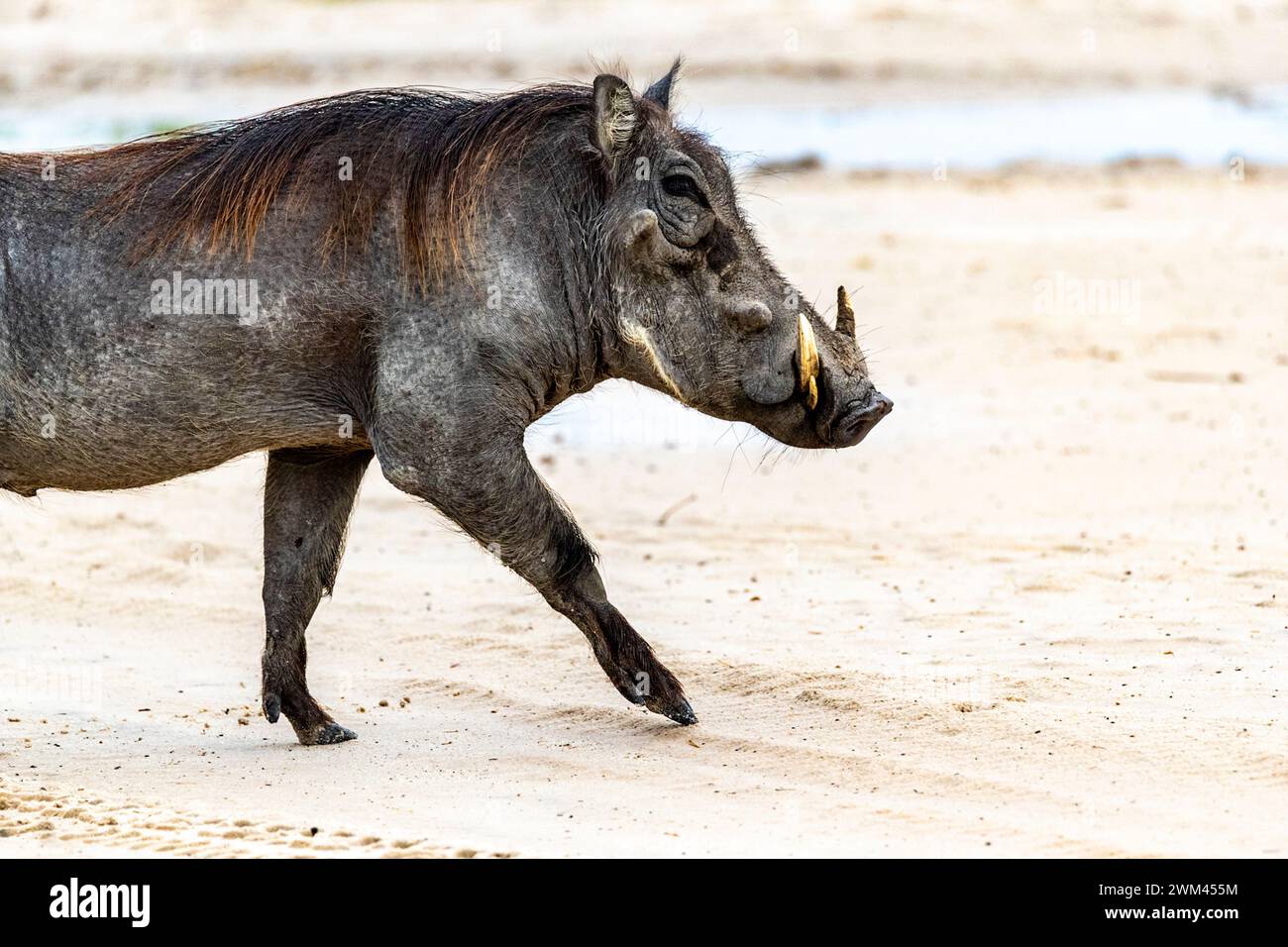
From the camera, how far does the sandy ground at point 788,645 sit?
517 centimetres

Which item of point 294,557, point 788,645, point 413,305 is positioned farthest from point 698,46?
point 413,305

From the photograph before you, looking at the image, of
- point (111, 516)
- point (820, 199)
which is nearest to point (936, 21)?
point (820, 199)

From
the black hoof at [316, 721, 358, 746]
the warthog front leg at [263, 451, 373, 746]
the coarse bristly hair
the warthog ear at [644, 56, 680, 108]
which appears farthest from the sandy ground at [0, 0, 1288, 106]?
the black hoof at [316, 721, 358, 746]

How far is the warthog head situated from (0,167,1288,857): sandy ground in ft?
3.47

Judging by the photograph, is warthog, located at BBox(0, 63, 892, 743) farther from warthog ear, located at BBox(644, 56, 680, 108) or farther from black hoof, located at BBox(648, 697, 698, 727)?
warthog ear, located at BBox(644, 56, 680, 108)

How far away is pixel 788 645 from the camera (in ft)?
23.2

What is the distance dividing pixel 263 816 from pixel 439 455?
46.3 inches

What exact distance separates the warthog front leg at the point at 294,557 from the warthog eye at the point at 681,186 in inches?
59.2

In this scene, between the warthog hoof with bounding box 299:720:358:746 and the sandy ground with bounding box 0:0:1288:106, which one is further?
the sandy ground with bounding box 0:0:1288:106

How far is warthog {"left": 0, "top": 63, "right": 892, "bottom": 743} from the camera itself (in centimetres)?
562

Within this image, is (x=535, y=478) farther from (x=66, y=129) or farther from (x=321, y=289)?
(x=66, y=129)

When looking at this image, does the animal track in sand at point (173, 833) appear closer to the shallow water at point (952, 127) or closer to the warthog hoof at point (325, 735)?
the warthog hoof at point (325, 735)

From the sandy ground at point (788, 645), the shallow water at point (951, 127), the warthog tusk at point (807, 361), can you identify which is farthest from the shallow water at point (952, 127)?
the warthog tusk at point (807, 361)

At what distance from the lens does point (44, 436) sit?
5.67 m
